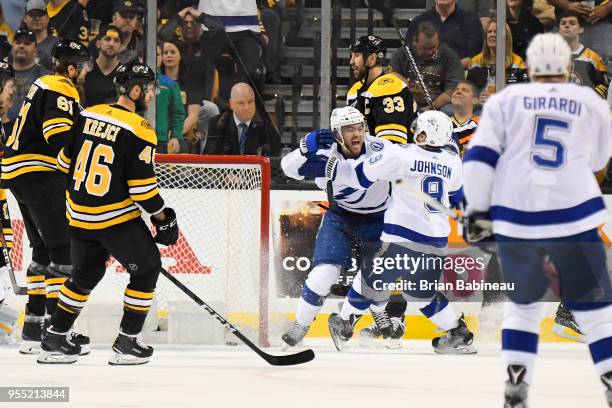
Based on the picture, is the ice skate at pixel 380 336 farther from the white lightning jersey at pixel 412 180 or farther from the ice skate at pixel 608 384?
the ice skate at pixel 608 384

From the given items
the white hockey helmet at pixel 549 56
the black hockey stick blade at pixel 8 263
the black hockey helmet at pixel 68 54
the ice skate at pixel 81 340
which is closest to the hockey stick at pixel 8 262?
the black hockey stick blade at pixel 8 263

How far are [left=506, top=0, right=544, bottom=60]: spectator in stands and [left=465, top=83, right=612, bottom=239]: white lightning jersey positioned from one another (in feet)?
10.6

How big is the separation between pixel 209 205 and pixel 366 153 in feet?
3.21

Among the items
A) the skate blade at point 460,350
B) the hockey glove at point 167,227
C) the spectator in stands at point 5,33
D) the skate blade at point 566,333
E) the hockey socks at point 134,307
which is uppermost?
the spectator in stands at point 5,33

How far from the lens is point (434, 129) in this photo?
523 centimetres

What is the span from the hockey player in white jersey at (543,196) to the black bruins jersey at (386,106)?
2.52 m

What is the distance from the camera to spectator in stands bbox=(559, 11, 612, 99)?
21.2 ft

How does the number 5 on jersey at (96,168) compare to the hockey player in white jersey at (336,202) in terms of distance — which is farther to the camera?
the hockey player in white jersey at (336,202)

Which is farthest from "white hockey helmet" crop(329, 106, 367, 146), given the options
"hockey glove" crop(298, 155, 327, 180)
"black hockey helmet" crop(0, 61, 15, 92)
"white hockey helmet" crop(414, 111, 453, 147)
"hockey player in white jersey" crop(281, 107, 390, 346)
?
"black hockey helmet" crop(0, 61, 15, 92)

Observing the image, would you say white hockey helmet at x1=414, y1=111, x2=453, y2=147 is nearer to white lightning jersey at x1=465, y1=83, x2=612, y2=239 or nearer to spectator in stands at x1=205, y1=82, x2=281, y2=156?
spectator in stands at x1=205, y1=82, x2=281, y2=156

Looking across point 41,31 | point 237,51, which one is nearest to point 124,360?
point 237,51

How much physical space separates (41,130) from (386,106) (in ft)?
5.51

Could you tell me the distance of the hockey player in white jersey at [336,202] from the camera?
5.24 meters

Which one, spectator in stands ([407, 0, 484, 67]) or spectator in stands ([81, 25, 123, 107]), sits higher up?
spectator in stands ([407, 0, 484, 67])
